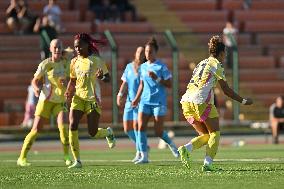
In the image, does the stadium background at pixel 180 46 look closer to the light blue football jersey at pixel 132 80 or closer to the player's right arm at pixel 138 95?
the light blue football jersey at pixel 132 80

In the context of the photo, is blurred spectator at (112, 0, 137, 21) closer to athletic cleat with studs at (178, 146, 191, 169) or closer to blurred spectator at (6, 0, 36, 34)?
blurred spectator at (6, 0, 36, 34)

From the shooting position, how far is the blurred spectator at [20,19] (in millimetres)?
34844

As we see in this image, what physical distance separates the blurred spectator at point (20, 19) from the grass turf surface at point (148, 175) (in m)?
15.0

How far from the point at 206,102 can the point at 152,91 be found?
4.03 metres

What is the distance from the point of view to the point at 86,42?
1803 centimetres

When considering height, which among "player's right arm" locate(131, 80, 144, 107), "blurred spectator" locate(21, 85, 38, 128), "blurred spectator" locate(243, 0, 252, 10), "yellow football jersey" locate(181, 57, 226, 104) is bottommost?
"blurred spectator" locate(21, 85, 38, 128)

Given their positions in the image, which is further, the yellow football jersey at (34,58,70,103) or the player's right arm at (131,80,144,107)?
the player's right arm at (131,80,144,107)

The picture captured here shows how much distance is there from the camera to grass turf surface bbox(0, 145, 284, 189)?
554 inches

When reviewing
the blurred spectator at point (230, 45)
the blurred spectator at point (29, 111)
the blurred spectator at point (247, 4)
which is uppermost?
the blurred spectator at point (247, 4)

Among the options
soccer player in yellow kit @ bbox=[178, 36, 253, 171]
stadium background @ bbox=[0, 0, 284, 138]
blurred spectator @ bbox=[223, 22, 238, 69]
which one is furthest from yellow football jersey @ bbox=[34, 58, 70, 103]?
blurred spectator @ bbox=[223, 22, 238, 69]

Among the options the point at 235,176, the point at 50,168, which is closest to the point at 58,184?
the point at 235,176

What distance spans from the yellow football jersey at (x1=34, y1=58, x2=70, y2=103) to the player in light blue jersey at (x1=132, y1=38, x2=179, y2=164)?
1.55 metres

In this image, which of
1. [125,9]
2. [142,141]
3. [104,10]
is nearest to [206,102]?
[142,141]

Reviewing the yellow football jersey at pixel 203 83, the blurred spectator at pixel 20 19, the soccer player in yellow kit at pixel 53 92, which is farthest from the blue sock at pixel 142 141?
the blurred spectator at pixel 20 19
